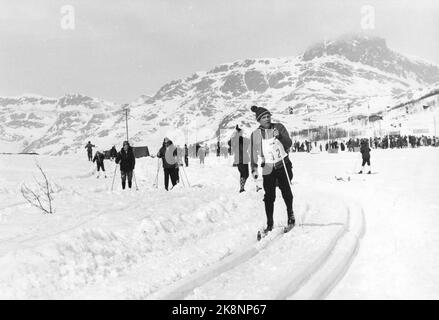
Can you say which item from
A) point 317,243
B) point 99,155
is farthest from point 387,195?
point 99,155

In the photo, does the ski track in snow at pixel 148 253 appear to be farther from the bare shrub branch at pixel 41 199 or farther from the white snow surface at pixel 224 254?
the bare shrub branch at pixel 41 199

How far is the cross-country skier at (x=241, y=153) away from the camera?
41.6 ft

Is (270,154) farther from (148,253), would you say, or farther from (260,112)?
(148,253)

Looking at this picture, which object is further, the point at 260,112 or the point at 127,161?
the point at 127,161

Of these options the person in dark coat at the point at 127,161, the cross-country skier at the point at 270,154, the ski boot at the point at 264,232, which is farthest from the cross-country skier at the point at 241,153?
the ski boot at the point at 264,232

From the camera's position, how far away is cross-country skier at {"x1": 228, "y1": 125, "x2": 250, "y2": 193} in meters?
12.7

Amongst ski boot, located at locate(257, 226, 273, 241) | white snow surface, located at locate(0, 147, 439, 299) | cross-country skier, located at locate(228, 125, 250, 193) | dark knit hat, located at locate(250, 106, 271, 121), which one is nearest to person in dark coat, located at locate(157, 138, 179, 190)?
cross-country skier, located at locate(228, 125, 250, 193)

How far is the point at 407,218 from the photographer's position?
7.67m

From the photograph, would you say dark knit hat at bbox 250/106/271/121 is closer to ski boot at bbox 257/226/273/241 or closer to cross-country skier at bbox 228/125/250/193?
ski boot at bbox 257/226/273/241

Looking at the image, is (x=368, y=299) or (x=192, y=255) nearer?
(x=368, y=299)

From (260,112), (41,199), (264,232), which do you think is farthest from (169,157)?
(264,232)

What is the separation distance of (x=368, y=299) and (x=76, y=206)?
8.51 m

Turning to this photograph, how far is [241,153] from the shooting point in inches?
517

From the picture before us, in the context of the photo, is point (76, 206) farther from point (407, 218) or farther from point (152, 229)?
point (407, 218)
